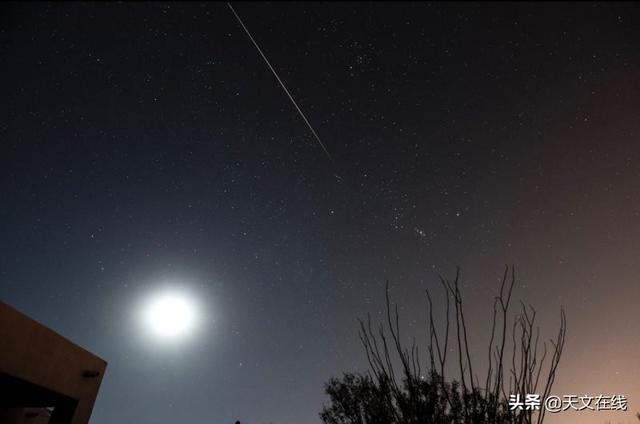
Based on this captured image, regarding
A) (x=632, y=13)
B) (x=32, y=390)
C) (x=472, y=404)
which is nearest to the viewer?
(x=472, y=404)

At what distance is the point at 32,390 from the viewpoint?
24.4 ft

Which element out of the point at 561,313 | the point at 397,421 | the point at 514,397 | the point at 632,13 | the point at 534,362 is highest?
the point at 632,13

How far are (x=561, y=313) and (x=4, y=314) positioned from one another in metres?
7.86

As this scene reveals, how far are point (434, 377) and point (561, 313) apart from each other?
76 centimetres

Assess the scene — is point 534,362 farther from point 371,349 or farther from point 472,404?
point 371,349

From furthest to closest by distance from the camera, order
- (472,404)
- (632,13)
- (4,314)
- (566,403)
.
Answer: (566,403)
(4,314)
(632,13)
(472,404)

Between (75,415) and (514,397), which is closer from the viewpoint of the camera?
(514,397)

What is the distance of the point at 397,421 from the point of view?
6.13 feet

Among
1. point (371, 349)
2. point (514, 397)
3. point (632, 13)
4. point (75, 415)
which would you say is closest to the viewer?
point (514, 397)

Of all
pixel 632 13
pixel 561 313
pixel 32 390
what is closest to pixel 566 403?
pixel 632 13

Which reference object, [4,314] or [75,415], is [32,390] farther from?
[4,314]

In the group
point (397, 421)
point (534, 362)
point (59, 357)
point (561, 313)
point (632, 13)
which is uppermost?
point (632, 13)

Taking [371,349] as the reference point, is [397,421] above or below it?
below

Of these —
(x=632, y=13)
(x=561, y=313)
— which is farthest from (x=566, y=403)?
(x=561, y=313)
